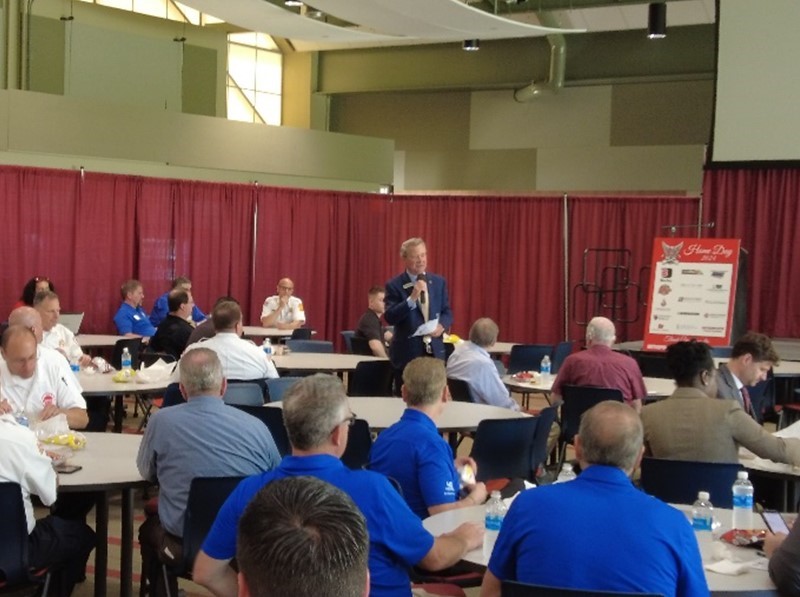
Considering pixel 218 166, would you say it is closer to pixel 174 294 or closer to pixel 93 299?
pixel 93 299

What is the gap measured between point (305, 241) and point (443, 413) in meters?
9.26

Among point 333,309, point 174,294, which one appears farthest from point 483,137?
point 174,294

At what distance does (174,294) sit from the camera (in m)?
9.30

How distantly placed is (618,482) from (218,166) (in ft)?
40.0

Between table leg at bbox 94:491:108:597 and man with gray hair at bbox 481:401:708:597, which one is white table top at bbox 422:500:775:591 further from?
table leg at bbox 94:491:108:597

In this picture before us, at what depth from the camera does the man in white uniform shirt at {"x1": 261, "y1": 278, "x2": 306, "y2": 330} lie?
13039 mm

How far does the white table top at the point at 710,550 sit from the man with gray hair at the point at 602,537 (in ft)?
1.51

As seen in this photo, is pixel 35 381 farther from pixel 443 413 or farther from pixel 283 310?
pixel 283 310

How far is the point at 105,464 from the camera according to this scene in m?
4.85

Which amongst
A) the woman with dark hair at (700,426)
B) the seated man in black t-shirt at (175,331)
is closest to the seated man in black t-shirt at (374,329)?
the seated man in black t-shirt at (175,331)

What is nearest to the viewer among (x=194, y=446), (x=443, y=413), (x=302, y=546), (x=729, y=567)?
(x=302, y=546)

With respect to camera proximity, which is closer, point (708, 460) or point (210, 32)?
point (708, 460)

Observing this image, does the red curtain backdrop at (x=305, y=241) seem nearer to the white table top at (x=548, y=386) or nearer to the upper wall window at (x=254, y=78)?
the upper wall window at (x=254, y=78)

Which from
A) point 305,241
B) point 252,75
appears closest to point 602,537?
point 305,241
